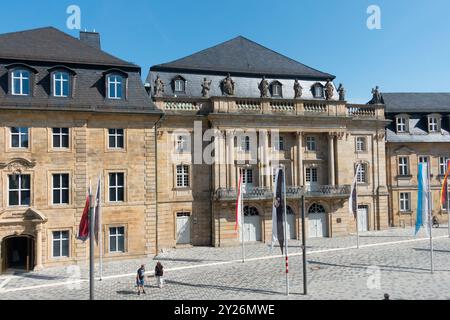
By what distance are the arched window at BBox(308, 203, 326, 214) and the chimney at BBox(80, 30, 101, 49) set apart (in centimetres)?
2511

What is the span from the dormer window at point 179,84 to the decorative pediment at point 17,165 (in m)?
13.5

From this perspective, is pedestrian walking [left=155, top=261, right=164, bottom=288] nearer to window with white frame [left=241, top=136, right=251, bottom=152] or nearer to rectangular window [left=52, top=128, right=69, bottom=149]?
rectangular window [left=52, top=128, right=69, bottom=149]

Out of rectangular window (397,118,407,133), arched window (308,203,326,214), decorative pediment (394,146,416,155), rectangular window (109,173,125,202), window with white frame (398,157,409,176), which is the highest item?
rectangular window (397,118,407,133)

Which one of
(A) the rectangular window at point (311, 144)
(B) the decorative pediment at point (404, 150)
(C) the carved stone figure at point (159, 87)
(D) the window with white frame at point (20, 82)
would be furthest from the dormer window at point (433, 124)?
(D) the window with white frame at point (20, 82)

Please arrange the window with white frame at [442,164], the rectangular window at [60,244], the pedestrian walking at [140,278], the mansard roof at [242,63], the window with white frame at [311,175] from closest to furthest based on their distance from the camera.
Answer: the pedestrian walking at [140,278] < the rectangular window at [60,244] < the mansard roof at [242,63] < the window with white frame at [311,175] < the window with white frame at [442,164]

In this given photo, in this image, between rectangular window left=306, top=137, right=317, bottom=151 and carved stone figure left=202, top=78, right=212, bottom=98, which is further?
rectangular window left=306, top=137, right=317, bottom=151

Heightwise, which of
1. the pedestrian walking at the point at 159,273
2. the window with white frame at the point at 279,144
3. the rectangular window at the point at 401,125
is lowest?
the pedestrian walking at the point at 159,273

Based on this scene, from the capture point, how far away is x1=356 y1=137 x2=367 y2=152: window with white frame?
120 ft

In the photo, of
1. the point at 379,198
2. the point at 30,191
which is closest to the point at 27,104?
the point at 30,191

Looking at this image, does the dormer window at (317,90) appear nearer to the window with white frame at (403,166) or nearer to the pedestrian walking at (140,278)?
the window with white frame at (403,166)

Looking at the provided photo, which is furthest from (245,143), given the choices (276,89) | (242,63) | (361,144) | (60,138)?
(60,138)

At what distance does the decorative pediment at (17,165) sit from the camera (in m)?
23.0

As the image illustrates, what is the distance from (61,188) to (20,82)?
7.63 m

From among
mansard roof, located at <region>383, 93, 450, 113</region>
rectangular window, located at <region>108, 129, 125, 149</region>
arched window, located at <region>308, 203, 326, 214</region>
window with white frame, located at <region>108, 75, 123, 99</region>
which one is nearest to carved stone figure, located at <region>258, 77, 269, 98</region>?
arched window, located at <region>308, 203, 326, 214</region>
